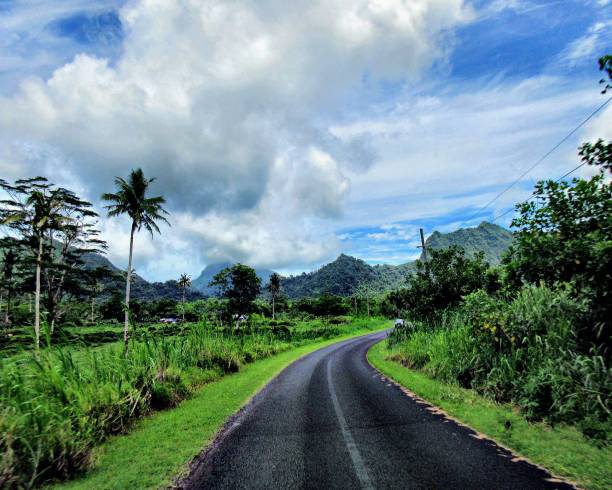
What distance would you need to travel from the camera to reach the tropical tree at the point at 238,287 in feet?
159

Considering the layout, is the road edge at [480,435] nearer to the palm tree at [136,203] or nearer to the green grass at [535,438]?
the green grass at [535,438]

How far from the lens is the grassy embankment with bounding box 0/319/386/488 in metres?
5.14

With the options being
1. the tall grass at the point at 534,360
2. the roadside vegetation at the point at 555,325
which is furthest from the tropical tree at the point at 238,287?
the roadside vegetation at the point at 555,325

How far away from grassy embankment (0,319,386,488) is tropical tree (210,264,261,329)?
36.2 metres

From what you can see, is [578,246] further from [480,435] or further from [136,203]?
[136,203]

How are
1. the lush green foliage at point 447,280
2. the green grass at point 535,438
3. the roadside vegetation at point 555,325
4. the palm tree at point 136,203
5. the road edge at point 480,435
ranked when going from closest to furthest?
the road edge at point 480,435 < the green grass at point 535,438 < the roadside vegetation at point 555,325 < the lush green foliage at point 447,280 < the palm tree at point 136,203

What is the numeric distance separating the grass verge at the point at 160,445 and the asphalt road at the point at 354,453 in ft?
1.44

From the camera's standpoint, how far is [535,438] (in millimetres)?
6098

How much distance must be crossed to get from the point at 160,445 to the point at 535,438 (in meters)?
6.91

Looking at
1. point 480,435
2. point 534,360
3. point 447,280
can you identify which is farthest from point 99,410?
point 447,280

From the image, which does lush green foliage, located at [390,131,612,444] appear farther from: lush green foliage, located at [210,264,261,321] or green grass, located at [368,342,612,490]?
lush green foliage, located at [210,264,261,321]

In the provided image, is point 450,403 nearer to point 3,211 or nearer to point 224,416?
point 224,416

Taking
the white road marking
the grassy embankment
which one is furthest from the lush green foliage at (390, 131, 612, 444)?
the grassy embankment

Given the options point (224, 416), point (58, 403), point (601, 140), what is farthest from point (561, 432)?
point (58, 403)
